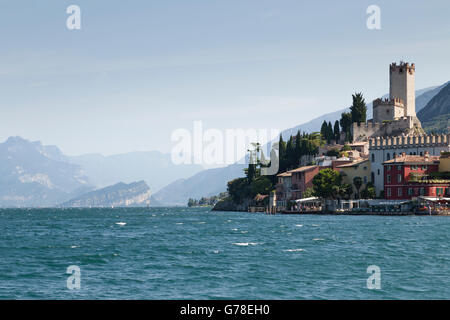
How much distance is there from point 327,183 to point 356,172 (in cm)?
774

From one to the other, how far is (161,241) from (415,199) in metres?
69.1

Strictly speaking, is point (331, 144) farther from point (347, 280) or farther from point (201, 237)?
point (347, 280)

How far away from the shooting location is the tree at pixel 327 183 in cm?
13825

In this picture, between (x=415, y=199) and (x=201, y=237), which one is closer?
(x=201, y=237)

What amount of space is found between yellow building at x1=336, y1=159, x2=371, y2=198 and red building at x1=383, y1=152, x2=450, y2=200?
10.5 metres

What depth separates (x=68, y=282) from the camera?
36.3m

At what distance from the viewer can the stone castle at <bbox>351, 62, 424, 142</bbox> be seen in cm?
16700

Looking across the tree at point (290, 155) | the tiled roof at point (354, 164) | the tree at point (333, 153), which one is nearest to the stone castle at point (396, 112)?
the tree at point (333, 153)

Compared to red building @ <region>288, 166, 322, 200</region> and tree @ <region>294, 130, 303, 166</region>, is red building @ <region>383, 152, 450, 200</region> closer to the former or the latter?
red building @ <region>288, 166, 322, 200</region>

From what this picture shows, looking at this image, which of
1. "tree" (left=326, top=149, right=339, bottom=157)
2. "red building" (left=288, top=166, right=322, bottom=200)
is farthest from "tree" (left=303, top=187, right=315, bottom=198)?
"tree" (left=326, top=149, right=339, bottom=157)

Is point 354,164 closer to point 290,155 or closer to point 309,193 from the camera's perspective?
point 309,193

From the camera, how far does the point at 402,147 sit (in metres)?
140
